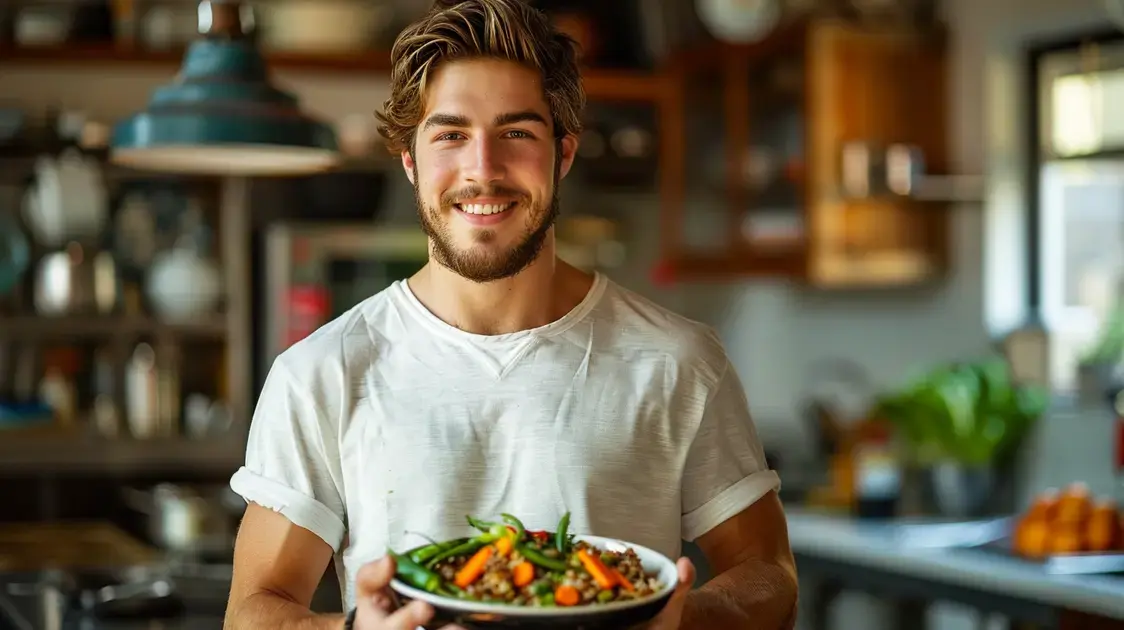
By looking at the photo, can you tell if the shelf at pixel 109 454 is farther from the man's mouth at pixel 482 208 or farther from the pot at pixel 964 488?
the man's mouth at pixel 482 208

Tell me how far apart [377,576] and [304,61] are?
4312 millimetres

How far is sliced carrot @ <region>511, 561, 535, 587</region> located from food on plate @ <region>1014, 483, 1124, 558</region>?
2.47 metres

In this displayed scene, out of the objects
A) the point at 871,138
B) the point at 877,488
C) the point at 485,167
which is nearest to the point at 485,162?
the point at 485,167

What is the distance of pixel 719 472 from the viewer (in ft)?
6.17

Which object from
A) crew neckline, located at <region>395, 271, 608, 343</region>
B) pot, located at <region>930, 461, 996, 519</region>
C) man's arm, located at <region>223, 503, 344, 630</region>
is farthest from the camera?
pot, located at <region>930, 461, 996, 519</region>

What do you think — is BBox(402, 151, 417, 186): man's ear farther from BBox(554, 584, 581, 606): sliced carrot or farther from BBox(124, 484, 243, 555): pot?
BBox(124, 484, 243, 555): pot

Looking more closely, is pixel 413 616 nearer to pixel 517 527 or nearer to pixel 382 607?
pixel 382 607

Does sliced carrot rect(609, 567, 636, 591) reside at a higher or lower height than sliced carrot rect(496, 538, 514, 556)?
lower

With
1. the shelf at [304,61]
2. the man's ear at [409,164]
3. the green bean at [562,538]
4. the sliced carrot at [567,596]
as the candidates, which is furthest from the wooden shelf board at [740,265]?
the sliced carrot at [567,596]

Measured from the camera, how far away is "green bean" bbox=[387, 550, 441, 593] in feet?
4.90

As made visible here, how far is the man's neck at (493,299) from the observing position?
188cm

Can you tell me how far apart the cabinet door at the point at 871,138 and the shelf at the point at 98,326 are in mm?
2192

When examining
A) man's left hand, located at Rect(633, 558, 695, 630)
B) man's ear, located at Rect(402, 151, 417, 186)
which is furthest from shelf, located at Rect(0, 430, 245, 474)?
man's left hand, located at Rect(633, 558, 695, 630)

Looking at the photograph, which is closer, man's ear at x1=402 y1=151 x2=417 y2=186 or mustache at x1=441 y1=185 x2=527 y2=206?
mustache at x1=441 y1=185 x2=527 y2=206
